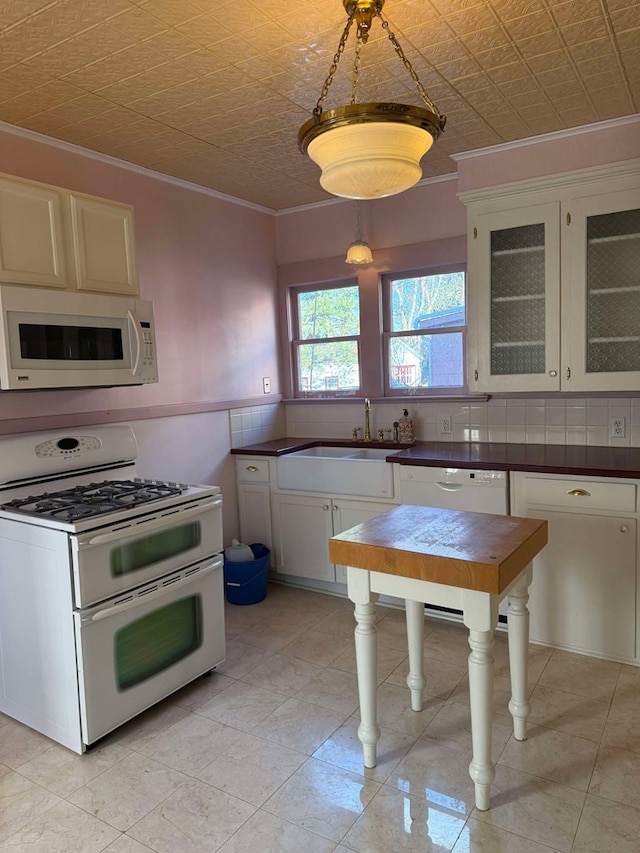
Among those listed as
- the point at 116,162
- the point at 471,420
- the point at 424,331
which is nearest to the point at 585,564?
the point at 471,420

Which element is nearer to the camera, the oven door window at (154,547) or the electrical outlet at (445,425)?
the oven door window at (154,547)

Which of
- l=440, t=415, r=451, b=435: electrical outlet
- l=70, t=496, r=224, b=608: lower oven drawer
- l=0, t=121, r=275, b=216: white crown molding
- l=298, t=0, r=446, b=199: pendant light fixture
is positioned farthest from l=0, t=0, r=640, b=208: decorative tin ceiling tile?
l=70, t=496, r=224, b=608: lower oven drawer

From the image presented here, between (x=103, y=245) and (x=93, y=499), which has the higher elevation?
(x=103, y=245)

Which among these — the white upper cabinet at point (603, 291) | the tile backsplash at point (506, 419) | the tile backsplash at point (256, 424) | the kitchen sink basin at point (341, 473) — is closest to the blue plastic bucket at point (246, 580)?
the kitchen sink basin at point (341, 473)

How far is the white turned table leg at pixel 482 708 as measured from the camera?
178 cm

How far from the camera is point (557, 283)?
9.73 feet

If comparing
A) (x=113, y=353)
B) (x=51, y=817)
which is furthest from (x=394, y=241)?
(x=51, y=817)

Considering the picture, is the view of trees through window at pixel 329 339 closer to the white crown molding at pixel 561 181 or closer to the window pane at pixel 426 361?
the window pane at pixel 426 361

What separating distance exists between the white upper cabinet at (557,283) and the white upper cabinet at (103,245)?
5.68 feet

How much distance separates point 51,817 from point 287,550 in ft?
6.52

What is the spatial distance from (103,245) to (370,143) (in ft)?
4.90

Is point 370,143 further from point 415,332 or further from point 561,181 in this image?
point 415,332

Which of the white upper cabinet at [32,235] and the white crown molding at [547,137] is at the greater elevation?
the white crown molding at [547,137]

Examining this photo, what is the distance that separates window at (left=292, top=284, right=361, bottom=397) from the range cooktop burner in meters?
1.73
